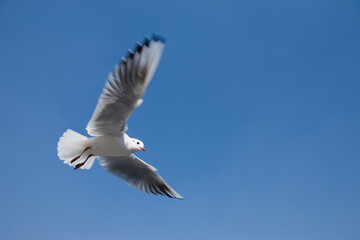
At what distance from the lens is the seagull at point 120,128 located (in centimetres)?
296

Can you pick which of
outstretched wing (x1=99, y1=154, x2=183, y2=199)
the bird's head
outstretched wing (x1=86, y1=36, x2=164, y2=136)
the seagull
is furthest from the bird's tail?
outstretched wing (x1=99, y1=154, x2=183, y2=199)

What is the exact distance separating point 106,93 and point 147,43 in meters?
0.61

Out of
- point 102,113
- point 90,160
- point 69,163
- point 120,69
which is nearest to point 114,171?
point 90,160

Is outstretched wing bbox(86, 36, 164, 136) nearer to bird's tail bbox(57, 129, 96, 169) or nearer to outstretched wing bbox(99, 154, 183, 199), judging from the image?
bird's tail bbox(57, 129, 96, 169)

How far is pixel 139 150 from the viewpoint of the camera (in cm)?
367

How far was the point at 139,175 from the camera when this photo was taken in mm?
4539

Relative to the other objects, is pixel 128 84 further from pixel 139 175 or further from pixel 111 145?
pixel 139 175

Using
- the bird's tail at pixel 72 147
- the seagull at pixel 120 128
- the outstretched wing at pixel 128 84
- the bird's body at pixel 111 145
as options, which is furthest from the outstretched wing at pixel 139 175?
the outstretched wing at pixel 128 84

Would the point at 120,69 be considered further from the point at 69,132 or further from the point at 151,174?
the point at 151,174

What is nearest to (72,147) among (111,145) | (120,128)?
(111,145)

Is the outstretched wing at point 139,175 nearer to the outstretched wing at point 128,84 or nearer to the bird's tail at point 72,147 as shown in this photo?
the bird's tail at point 72,147

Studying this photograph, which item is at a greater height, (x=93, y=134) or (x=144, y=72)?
(x=144, y=72)

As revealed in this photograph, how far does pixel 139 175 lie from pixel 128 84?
6.04 feet

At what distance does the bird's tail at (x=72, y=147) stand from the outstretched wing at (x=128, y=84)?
0.94 ft
